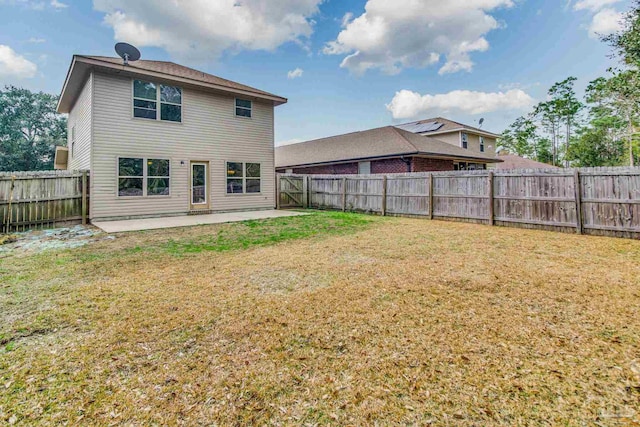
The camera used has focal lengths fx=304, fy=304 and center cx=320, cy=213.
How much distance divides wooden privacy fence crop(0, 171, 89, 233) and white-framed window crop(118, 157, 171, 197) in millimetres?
1042

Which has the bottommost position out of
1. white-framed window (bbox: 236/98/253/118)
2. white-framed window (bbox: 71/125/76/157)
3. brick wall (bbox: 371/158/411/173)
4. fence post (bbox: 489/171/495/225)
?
fence post (bbox: 489/171/495/225)

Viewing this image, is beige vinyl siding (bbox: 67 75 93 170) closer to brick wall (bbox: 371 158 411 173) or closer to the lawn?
the lawn

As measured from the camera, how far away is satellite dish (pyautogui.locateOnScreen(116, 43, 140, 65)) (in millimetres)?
9679

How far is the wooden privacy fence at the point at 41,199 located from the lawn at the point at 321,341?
434 centimetres

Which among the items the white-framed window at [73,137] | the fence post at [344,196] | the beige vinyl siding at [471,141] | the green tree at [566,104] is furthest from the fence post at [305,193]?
the green tree at [566,104]

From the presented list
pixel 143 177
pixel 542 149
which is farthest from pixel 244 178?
pixel 542 149

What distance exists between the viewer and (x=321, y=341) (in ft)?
8.30

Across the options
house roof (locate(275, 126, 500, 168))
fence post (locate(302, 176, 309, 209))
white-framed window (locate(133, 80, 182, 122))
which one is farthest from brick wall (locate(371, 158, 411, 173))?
white-framed window (locate(133, 80, 182, 122))

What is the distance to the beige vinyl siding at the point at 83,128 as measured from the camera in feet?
33.2

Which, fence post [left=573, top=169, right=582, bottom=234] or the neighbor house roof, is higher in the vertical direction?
the neighbor house roof

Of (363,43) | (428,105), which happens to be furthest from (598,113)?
(363,43)

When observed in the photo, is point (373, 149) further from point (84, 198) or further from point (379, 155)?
point (84, 198)

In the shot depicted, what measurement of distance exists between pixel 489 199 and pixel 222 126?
10.2 m

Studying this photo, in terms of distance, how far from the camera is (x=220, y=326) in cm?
279
